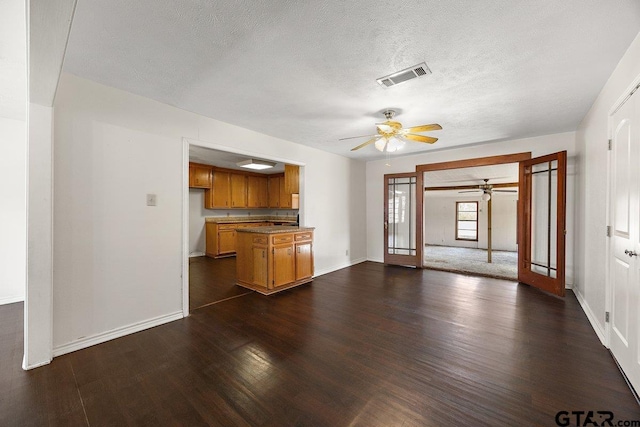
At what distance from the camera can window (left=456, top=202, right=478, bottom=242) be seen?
959cm

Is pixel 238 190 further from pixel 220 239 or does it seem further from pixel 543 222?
pixel 543 222

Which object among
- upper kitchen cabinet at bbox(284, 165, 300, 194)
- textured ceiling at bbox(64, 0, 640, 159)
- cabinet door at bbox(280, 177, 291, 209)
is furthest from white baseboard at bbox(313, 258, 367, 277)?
textured ceiling at bbox(64, 0, 640, 159)

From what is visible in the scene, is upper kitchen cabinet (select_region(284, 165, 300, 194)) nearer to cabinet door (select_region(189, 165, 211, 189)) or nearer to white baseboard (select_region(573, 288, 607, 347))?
cabinet door (select_region(189, 165, 211, 189))

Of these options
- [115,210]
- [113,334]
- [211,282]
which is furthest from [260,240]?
[113,334]

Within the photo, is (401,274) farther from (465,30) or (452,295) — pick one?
(465,30)

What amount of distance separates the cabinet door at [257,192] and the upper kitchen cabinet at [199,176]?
1254mm

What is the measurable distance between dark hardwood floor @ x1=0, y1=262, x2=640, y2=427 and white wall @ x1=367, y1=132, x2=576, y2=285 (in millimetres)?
1754

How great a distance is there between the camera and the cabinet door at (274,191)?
26.2ft

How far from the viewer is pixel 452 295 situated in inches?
147

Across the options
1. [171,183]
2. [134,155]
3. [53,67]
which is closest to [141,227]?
[171,183]

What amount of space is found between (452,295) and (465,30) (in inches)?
129

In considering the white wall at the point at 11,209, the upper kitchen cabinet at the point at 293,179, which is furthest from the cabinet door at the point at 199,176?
the white wall at the point at 11,209

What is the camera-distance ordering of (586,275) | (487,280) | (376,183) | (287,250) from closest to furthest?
(586,275), (287,250), (487,280), (376,183)

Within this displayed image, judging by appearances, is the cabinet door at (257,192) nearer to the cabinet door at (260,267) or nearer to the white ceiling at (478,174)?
the cabinet door at (260,267)
